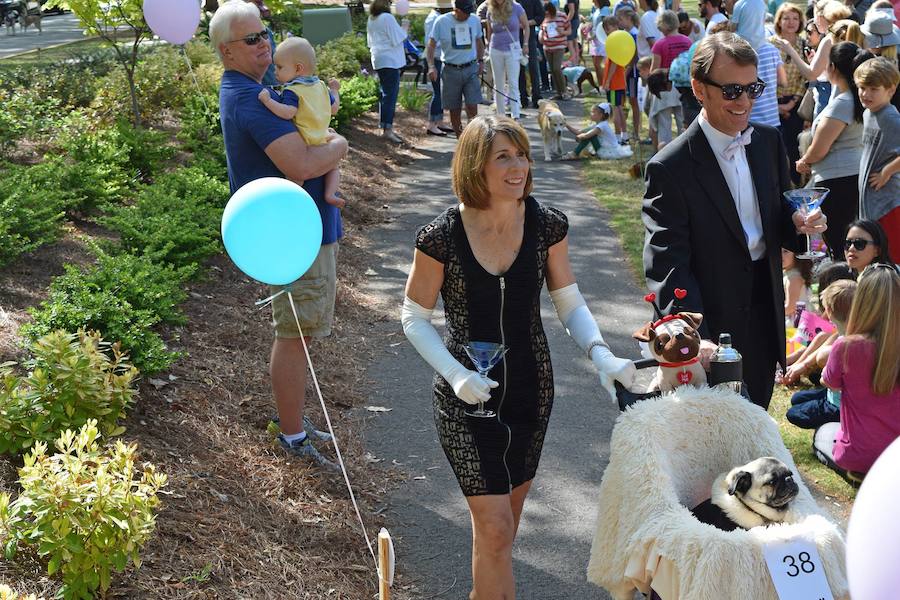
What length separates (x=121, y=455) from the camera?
3936 millimetres

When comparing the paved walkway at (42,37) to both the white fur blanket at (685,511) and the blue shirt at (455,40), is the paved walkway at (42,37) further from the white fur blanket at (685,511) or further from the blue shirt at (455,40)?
the white fur blanket at (685,511)

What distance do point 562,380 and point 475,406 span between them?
10.6 feet

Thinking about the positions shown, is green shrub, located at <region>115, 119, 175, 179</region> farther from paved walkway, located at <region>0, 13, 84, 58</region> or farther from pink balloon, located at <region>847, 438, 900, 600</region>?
paved walkway, located at <region>0, 13, 84, 58</region>

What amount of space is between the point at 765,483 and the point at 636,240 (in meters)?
6.95

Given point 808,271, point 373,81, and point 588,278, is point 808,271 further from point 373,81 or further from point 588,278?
point 373,81

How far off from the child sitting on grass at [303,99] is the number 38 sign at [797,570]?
118 inches

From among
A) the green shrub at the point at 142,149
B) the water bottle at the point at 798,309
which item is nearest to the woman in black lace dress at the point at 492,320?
the water bottle at the point at 798,309

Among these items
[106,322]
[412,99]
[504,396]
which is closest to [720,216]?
[504,396]

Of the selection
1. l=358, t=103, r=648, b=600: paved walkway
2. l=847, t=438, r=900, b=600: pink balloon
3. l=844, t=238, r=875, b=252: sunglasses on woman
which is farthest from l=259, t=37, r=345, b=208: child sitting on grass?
l=847, t=438, r=900, b=600: pink balloon

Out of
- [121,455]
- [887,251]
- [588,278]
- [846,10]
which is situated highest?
[846,10]

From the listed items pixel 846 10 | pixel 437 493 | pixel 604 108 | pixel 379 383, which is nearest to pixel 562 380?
pixel 379 383

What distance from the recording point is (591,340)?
3.79 m

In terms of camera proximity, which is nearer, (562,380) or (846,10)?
(562,380)

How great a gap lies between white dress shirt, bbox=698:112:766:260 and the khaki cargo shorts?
2.06m
